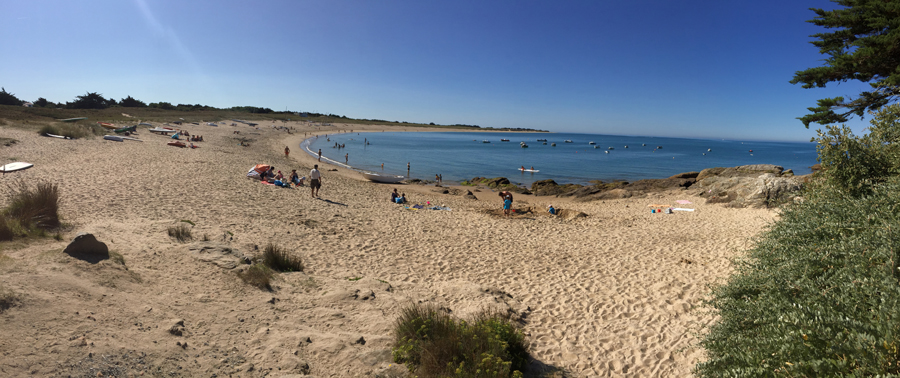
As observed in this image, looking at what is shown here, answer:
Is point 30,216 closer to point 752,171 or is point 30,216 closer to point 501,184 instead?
point 501,184

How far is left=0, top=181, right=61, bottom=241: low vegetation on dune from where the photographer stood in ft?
20.2

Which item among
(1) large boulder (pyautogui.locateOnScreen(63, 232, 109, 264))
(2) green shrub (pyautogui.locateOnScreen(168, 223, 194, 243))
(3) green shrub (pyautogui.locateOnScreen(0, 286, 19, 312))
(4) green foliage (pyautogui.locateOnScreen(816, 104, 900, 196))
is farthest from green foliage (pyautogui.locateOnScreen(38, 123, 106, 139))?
(4) green foliage (pyautogui.locateOnScreen(816, 104, 900, 196))

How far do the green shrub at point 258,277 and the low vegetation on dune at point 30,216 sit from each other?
141 inches

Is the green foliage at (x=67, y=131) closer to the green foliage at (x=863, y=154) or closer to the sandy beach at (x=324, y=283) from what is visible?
the sandy beach at (x=324, y=283)

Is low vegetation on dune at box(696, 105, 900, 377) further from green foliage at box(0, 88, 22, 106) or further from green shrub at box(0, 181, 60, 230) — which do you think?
green foliage at box(0, 88, 22, 106)

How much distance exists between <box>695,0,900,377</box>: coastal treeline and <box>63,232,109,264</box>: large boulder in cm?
836

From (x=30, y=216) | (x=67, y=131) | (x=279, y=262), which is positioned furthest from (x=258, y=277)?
(x=67, y=131)

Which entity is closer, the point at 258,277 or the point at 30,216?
the point at 258,277

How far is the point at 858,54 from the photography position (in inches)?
373

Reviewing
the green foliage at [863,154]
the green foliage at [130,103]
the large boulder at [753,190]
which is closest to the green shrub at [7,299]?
the green foliage at [863,154]

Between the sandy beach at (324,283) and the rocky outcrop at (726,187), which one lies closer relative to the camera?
the sandy beach at (324,283)

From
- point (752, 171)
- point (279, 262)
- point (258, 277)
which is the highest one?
point (752, 171)

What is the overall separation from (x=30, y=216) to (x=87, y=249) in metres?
2.36

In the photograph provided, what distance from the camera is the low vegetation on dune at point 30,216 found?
6.17 m
